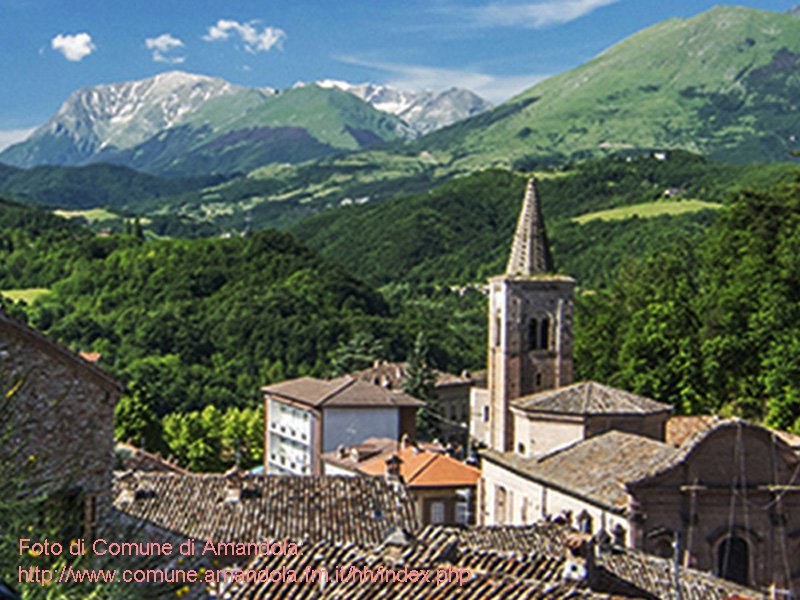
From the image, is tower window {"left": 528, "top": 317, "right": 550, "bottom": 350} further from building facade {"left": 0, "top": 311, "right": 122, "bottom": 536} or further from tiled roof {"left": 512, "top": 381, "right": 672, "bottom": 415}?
building facade {"left": 0, "top": 311, "right": 122, "bottom": 536}

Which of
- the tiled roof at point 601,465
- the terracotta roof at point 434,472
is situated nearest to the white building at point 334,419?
the terracotta roof at point 434,472

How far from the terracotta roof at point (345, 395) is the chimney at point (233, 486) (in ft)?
122

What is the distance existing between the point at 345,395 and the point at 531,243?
20076 millimetres

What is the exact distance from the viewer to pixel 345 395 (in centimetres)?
6800

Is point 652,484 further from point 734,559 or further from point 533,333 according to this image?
point 533,333

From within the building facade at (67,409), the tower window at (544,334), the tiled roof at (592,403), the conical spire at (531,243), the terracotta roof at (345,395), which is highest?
the conical spire at (531,243)

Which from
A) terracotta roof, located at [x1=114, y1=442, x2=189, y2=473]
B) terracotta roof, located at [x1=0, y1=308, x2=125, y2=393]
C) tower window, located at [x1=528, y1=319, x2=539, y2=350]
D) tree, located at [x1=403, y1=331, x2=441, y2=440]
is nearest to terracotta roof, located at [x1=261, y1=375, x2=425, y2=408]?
tree, located at [x1=403, y1=331, x2=441, y2=440]

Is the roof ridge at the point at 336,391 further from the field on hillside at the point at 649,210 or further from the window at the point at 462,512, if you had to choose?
the field on hillside at the point at 649,210

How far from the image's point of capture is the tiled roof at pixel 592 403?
38969 millimetres

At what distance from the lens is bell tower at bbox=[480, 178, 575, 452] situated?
5081cm

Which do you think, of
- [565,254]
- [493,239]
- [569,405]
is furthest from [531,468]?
[493,239]

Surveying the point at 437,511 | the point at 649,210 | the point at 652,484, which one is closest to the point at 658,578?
the point at 652,484

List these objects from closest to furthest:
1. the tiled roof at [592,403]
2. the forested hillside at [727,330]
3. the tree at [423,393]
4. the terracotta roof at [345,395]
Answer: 1. the tiled roof at [592,403]
2. the forested hillside at [727,330]
3. the terracotta roof at [345,395]
4. the tree at [423,393]

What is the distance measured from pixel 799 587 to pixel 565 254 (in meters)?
135
